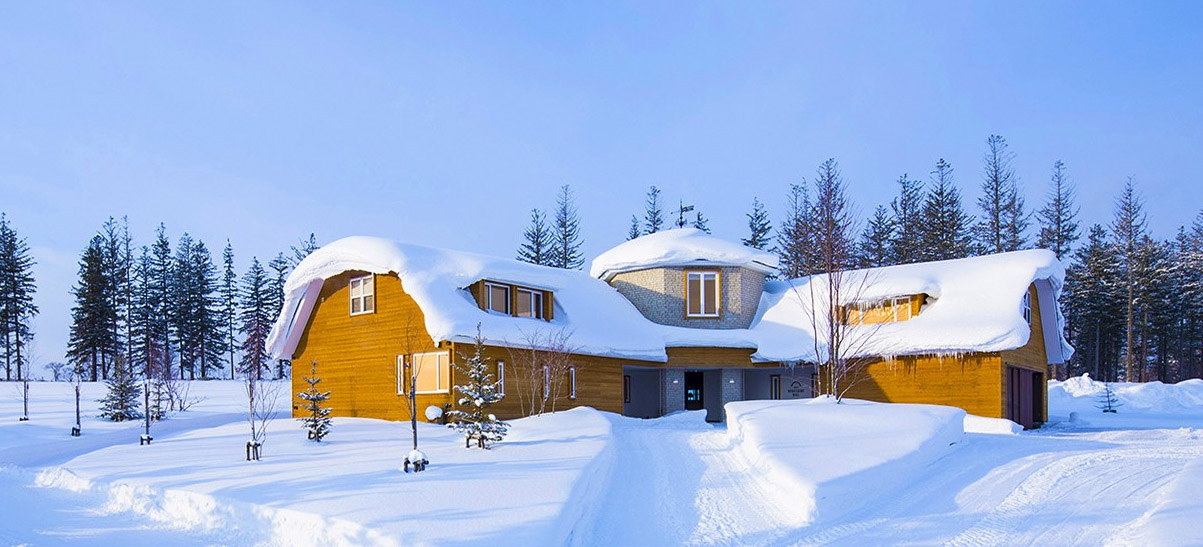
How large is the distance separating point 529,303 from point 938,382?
10895mm

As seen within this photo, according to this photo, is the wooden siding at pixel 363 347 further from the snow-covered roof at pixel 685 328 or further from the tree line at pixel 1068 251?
the tree line at pixel 1068 251

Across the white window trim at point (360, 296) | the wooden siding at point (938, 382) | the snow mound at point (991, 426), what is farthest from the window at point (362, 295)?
the snow mound at point (991, 426)

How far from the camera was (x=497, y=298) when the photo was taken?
19656mm

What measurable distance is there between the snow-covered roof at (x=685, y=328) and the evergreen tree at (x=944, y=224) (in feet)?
45.8

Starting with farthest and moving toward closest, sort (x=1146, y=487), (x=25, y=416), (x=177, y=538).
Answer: (x=25, y=416) → (x=1146, y=487) → (x=177, y=538)

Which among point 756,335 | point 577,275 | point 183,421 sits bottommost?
point 183,421

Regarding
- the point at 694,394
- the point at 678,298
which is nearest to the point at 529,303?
the point at 678,298

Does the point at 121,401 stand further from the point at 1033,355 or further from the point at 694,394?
the point at 1033,355

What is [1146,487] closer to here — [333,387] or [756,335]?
[756,335]

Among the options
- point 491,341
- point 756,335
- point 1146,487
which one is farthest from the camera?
point 756,335

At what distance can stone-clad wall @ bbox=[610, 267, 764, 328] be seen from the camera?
24203 mm

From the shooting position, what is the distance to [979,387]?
1977cm

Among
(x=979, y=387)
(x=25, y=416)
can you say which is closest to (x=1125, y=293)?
(x=979, y=387)

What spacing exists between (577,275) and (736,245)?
17.5 ft
